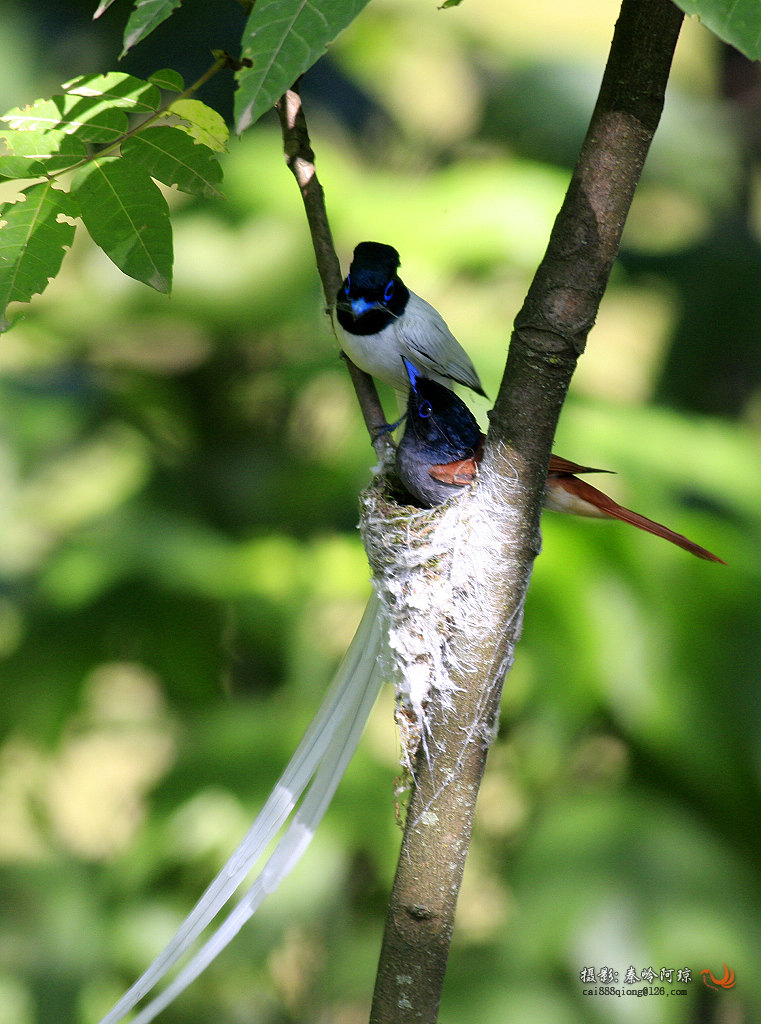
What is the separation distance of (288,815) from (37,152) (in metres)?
1.02

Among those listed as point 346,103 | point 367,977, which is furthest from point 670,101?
point 367,977

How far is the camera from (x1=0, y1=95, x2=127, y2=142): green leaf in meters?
1.05

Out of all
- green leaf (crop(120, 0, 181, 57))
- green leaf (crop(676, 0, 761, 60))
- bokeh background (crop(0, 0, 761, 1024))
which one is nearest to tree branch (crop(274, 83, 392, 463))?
green leaf (crop(120, 0, 181, 57))

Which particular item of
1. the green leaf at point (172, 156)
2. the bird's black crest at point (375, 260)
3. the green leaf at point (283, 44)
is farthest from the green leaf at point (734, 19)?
the bird's black crest at point (375, 260)

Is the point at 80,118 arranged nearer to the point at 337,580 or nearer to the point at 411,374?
the point at 411,374

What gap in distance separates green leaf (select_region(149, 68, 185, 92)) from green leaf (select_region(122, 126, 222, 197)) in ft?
0.15

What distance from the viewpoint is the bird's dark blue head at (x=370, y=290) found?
1.82m

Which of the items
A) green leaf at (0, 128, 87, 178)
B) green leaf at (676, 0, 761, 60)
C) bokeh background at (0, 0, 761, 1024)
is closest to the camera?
green leaf at (676, 0, 761, 60)

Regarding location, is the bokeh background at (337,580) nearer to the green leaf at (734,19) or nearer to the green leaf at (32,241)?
the green leaf at (32,241)

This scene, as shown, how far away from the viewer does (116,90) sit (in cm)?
106

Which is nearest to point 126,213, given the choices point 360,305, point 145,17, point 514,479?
point 145,17

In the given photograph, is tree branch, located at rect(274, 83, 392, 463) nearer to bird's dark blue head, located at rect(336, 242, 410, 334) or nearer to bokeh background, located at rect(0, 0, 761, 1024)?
bird's dark blue head, located at rect(336, 242, 410, 334)

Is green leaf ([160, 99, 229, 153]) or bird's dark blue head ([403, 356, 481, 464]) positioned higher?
green leaf ([160, 99, 229, 153])

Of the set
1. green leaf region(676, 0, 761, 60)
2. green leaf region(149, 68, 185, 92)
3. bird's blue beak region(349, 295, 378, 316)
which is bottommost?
bird's blue beak region(349, 295, 378, 316)
